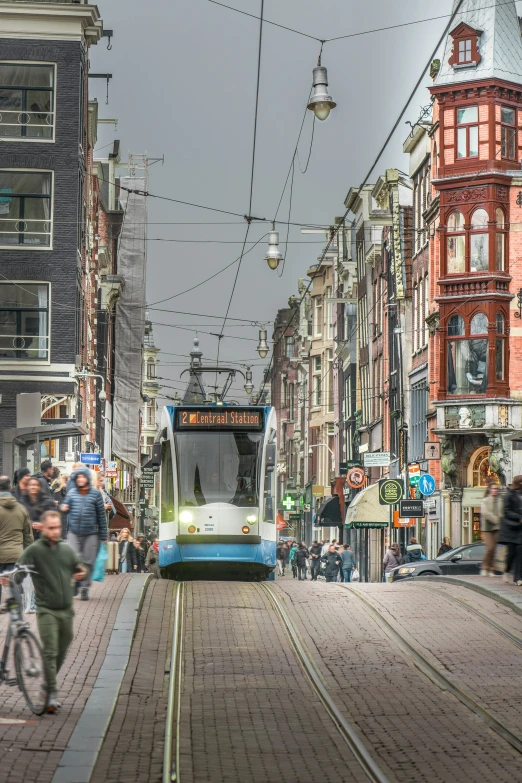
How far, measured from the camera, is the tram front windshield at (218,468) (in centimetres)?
2552

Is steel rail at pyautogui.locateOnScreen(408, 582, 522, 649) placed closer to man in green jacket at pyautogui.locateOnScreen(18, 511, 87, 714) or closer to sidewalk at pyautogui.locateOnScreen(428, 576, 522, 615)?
sidewalk at pyautogui.locateOnScreen(428, 576, 522, 615)

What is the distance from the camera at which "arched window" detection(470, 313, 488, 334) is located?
45531 mm

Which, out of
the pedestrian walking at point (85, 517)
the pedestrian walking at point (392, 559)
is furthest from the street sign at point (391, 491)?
the pedestrian walking at point (85, 517)

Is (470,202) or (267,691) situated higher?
(470,202)

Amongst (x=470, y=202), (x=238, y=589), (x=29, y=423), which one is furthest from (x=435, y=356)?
(x=238, y=589)

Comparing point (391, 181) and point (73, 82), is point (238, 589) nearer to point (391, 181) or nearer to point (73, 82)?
point (73, 82)

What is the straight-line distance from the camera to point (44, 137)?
42.5 m

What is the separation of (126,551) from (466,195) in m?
17.1

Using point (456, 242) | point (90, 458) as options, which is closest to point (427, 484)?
point (90, 458)

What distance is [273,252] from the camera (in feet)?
109

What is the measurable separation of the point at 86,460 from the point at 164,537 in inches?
441

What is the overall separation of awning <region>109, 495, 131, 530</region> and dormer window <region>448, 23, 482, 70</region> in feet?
62.3

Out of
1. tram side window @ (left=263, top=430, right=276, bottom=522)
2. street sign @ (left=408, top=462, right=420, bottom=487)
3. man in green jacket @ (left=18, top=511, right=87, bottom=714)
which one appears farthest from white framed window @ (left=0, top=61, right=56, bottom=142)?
man in green jacket @ (left=18, top=511, right=87, bottom=714)

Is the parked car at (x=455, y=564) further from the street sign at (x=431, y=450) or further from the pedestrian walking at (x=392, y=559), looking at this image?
the street sign at (x=431, y=450)
